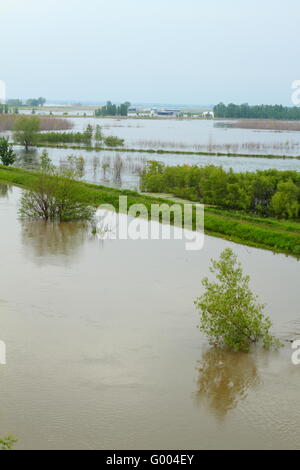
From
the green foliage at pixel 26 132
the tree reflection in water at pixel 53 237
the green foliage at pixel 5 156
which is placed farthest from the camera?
the green foliage at pixel 26 132

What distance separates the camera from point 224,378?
34.8 feet

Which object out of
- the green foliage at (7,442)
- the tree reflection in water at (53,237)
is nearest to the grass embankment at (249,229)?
the tree reflection in water at (53,237)

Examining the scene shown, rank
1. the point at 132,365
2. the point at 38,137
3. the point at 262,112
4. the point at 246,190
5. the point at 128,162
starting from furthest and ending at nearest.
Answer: the point at 262,112, the point at 38,137, the point at 128,162, the point at 246,190, the point at 132,365

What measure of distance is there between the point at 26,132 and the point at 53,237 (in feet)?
110

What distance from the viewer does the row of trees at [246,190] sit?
24.2 metres

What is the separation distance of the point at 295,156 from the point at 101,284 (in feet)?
117

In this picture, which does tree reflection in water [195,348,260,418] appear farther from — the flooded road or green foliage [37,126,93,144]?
green foliage [37,126,93,144]

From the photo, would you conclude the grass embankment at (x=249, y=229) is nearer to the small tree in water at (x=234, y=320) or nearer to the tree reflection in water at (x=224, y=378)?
the small tree in water at (x=234, y=320)

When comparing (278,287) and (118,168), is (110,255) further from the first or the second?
(118,168)

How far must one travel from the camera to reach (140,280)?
1543 centimetres

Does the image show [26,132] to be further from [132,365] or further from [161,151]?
[132,365]

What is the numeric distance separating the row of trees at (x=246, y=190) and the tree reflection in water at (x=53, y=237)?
22.2 ft

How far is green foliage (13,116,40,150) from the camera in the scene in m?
52.0

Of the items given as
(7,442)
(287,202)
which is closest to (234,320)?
(7,442)
